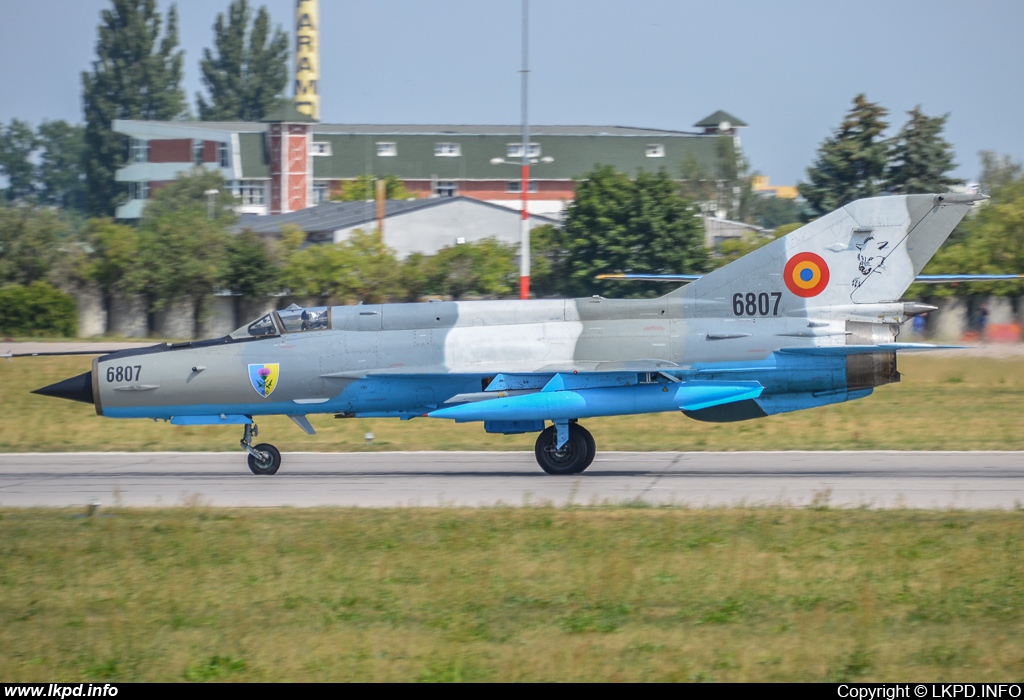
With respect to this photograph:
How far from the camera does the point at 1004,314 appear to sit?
3534cm

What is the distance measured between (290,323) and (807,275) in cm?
776

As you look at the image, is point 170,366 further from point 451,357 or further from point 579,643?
point 579,643

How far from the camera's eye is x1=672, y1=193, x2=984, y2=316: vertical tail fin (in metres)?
15.9

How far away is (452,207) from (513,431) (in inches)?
1718

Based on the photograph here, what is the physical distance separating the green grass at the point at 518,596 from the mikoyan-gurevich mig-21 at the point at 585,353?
124 inches

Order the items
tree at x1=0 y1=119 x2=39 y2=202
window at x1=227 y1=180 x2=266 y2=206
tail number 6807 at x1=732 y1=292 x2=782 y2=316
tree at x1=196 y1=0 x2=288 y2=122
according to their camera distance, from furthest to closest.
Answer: tree at x1=0 y1=119 x2=39 y2=202 < tree at x1=196 y1=0 x2=288 y2=122 < window at x1=227 y1=180 x2=266 y2=206 < tail number 6807 at x1=732 y1=292 x2=782 y2=316

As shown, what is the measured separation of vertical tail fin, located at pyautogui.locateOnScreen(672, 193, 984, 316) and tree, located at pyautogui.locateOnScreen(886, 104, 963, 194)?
41153 mm

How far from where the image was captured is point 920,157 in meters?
55.0

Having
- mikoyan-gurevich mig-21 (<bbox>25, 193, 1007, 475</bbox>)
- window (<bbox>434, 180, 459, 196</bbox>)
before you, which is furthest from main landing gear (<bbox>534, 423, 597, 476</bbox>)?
window (<bbox>434, 180, 459, 196</bbox>)

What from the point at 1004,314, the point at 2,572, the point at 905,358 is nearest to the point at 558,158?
the point at 1004,314

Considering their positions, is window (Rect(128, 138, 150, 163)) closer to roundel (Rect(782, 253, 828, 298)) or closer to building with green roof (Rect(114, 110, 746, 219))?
building with green roof (Rect(114, 110, 746, 219))

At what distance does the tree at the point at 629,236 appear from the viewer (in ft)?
160

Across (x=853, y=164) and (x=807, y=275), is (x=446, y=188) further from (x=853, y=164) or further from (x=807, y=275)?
(x=807, y=275)

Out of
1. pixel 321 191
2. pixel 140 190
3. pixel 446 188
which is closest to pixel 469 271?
pixel 446 188
